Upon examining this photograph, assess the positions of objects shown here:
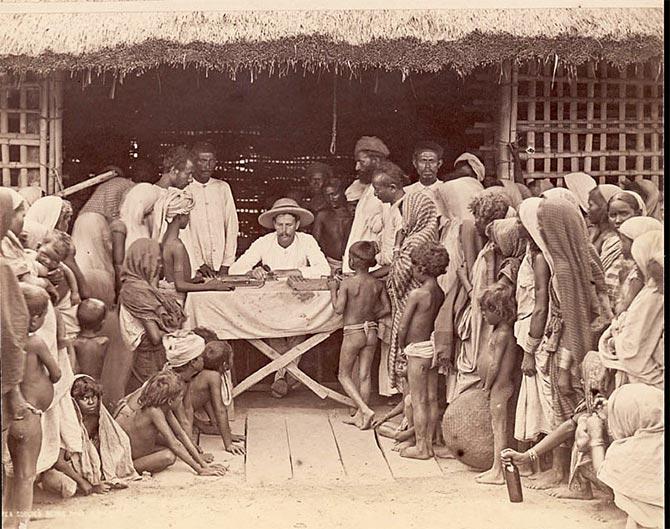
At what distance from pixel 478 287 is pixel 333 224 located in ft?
4.07

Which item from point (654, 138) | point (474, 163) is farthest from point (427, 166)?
point (654, 138)

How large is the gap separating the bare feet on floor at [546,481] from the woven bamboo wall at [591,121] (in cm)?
156

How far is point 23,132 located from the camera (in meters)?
Answer: 6.01

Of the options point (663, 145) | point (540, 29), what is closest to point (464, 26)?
point (540, 29)

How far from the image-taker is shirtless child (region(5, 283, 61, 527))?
17.4 ft

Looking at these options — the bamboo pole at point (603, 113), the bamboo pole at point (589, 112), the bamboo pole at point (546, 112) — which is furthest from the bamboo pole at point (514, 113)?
the bamboo pole at point (603, 113)

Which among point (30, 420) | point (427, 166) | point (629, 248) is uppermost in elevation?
point (427, 166)

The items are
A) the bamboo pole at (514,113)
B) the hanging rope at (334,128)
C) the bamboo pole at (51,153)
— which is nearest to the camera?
the bamboo pole at (51,153)

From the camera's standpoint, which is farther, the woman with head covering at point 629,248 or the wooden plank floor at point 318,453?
the wooden plank floor at point 318,453

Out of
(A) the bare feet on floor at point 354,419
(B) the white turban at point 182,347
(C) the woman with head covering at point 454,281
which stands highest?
(C) the woman with head covering at point 454,281

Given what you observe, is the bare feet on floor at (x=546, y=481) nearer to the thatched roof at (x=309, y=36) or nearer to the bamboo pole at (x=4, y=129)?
the thatched roof at (x=309, y=36)

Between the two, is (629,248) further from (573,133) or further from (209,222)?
(209,222)

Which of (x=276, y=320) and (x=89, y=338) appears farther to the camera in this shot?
(x=276, y=320)

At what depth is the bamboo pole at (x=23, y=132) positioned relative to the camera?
5961 millimetres
